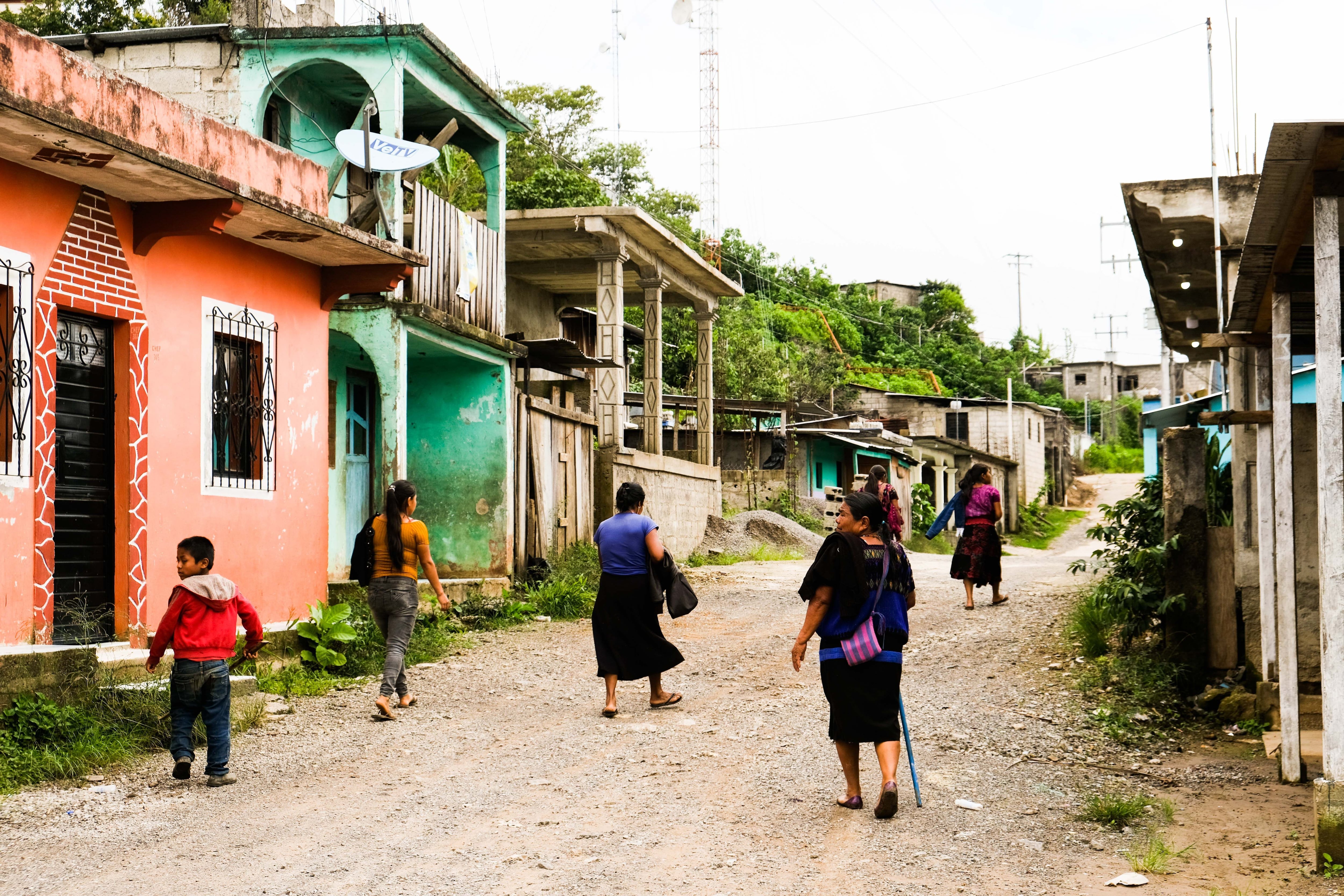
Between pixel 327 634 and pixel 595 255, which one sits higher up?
pixel 595 255

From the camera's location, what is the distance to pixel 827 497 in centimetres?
3275

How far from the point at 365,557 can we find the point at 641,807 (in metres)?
3.41

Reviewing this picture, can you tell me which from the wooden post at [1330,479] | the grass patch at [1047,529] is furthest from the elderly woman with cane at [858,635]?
the grass patch at [1047,529]

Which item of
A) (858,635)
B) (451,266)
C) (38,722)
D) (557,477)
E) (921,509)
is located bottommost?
(38,722)

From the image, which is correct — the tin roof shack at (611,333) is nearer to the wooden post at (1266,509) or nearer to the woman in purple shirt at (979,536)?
the woman in purple shirt at (979,536)

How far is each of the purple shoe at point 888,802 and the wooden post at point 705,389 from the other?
16.9 m

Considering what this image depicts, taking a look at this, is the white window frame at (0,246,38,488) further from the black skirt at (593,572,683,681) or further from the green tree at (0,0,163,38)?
the green tree at (0,0,163,38)

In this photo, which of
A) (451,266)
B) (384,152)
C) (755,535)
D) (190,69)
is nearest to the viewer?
(384,152)

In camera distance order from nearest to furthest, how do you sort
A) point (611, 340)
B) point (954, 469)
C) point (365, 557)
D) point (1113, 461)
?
point (365, 557) → point (611, 340) → point (954, 469) → point (1113, 461)

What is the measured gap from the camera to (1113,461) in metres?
55.9

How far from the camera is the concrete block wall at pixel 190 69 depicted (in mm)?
12680

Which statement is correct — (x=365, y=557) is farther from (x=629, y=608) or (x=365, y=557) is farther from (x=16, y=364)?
(x=16, y=364)

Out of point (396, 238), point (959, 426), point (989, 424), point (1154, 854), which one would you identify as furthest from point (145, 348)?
point (959, 426)

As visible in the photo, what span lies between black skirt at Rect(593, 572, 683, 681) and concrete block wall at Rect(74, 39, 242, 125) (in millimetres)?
7020
